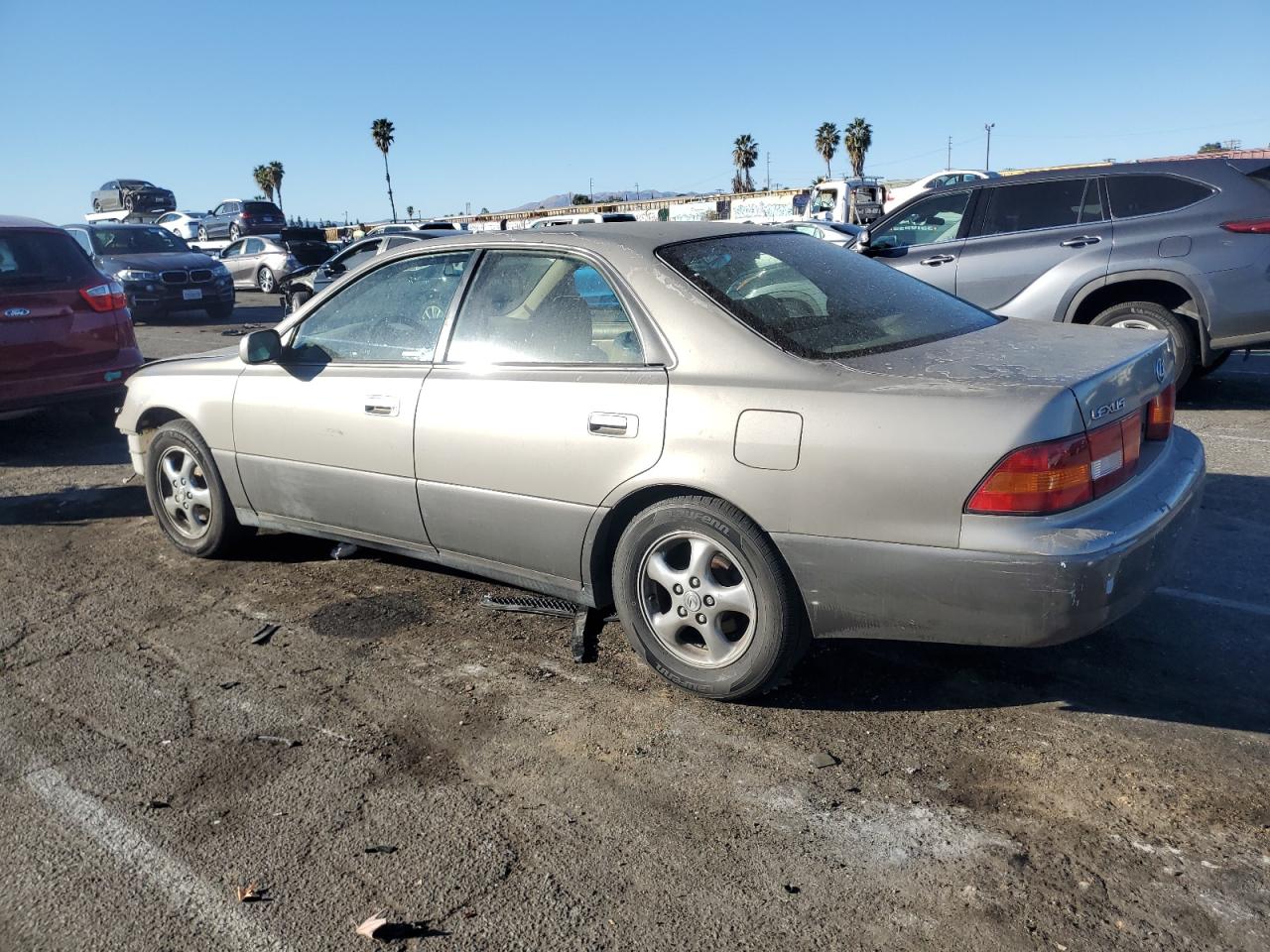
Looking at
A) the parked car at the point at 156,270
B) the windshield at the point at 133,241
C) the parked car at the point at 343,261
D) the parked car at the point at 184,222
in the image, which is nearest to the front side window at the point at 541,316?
the parked car at the point at 343,261

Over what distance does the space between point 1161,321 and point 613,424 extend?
217 inches

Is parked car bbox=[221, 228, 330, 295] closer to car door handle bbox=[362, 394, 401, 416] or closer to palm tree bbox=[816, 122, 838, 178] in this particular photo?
car door handle bbox=[362, 394, 401, 416]

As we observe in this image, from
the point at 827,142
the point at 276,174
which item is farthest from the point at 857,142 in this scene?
the point at 276,174

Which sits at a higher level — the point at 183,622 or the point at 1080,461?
the point at 1080,461

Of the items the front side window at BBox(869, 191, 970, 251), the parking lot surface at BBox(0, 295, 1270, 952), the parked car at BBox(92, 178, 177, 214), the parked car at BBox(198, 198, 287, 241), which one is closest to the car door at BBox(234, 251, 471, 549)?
the parking lot surface at BBox(0, 295, 1270, 952)

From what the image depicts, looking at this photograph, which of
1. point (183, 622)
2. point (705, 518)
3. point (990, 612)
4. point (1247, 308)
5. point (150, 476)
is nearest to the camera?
point (990, 612)

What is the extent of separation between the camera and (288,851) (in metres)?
2.71

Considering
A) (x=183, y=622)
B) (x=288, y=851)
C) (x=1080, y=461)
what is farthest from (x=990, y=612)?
(x=183, y=622)

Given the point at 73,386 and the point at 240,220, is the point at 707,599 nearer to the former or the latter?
the point at 73,386

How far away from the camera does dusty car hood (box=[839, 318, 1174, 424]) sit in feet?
9.73

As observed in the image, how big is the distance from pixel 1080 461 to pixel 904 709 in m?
1.02

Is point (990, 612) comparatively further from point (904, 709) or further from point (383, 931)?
point (383, 931)

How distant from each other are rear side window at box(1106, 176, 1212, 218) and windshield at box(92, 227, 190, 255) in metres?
14.9

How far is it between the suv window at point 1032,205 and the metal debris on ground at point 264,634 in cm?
639
